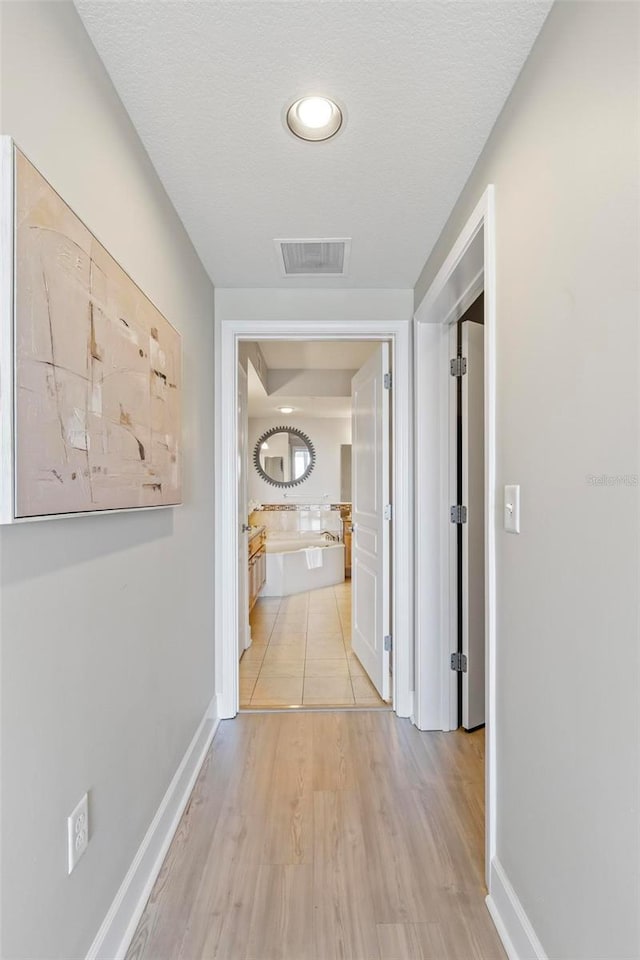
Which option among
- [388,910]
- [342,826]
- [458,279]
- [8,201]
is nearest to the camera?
[8,201]

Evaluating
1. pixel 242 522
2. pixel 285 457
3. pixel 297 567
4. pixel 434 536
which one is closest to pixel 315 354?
pixel 242 522

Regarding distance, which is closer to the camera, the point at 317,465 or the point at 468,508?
the point at 468,508

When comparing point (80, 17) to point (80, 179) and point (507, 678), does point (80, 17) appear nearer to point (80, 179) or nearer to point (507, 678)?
point (80, 179)

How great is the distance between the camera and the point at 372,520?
2939 mm

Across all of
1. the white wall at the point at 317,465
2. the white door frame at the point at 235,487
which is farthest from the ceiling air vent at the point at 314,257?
the white wall at the point at 317,465

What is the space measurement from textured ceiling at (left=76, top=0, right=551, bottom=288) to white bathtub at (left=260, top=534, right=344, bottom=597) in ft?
13.2

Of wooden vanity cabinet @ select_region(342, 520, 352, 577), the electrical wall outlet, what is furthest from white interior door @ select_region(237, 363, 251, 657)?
wooden vanity cabinet @ select_region(342, 520, 352, 577)

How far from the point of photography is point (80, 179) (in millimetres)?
1062

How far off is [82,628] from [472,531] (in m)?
1.81

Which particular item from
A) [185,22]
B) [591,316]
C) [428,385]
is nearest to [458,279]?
[428,385]

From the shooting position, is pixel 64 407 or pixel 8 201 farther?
pixel 64 407

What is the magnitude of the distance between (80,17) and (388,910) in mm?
2404

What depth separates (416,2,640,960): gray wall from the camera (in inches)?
31.7

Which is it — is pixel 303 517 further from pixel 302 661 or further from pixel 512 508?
pixel 512 508
